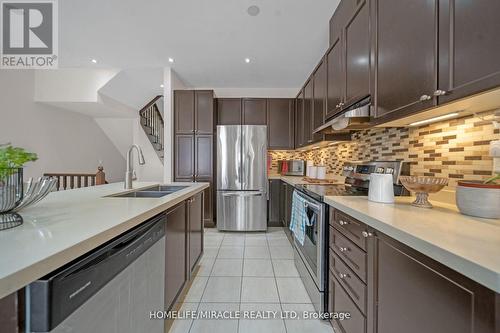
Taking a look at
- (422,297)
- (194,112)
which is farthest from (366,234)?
(194,112)

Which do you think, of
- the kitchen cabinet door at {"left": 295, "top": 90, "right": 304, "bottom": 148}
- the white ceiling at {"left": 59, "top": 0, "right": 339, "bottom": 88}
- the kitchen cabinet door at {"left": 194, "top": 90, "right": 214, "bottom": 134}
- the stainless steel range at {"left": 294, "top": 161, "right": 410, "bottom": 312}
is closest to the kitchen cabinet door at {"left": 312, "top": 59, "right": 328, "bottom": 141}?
the white ceiling at {"left": 59, "top": 0, "right": 339, "bottom": 88}

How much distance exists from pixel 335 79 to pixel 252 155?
1892 millimetres

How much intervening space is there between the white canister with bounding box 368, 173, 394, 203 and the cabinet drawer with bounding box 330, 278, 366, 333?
0.61 m

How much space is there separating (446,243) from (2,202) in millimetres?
1486

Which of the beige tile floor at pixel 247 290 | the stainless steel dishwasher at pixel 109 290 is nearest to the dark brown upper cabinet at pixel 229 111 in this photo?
the beige tile floor at pixel 247 290

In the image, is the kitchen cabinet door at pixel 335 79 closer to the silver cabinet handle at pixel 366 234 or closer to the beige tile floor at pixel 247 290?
the silver cabinet handle at pixel 366 234

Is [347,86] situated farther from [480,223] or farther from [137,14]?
[137,14]

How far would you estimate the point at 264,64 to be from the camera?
3561 mm

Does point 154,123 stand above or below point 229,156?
above

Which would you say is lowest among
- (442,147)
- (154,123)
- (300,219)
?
(300,219)

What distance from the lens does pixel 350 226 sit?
128cm

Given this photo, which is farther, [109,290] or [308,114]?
[308,114]

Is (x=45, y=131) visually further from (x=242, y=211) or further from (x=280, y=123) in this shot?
(x=280, y=123)

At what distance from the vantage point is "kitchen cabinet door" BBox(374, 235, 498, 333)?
576 mm
